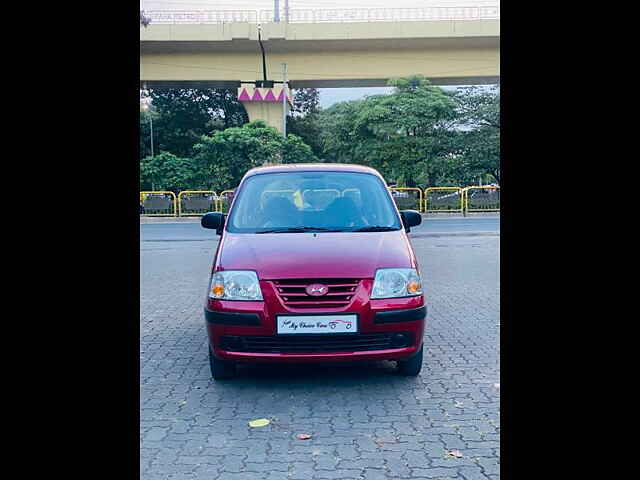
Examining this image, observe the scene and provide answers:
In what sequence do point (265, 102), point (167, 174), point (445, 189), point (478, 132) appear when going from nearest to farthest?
1. point (445, 189)
2. point (167, 174)
3. point (478, 132)
4. point (265, 102)

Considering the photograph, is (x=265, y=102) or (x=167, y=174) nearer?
(x=167, y=174)

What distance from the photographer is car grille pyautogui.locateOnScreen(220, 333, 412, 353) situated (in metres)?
4.22

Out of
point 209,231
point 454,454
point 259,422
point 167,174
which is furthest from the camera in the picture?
point 167,174

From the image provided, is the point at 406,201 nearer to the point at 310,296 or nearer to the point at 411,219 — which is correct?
the point at 411,219

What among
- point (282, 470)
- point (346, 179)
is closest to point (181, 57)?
point (346, 179)

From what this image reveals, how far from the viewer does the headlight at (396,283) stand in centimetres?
433

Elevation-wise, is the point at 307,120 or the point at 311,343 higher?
the point at 307,120

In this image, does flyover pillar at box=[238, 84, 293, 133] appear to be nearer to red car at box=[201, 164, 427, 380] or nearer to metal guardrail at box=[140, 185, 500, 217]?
metal guardrail at box=[140, 185, 500, 217]

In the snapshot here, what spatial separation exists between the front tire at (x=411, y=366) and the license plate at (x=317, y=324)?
0.77 m

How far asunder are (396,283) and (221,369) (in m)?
1.58

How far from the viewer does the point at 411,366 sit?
187 inches

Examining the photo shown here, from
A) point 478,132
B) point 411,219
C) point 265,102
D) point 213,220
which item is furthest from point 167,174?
point 411,219

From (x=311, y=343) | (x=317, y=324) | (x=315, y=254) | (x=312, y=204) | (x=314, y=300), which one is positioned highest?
(x=312, y=204)
